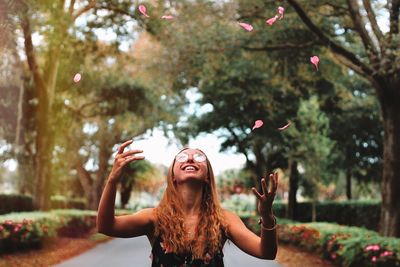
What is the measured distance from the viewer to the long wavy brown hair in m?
2.78

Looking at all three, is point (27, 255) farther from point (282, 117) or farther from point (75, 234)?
point (282, 117)

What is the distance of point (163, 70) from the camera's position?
18.0 meters

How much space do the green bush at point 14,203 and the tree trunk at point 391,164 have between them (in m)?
12.4

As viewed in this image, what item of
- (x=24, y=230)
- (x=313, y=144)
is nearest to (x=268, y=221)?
(x=24, y=230)

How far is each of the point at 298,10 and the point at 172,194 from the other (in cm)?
1158

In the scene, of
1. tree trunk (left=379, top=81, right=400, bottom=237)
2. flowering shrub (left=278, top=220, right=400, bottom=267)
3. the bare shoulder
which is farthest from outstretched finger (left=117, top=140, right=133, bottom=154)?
tree trunk (left=379, top=81, right=400, bottom=237)

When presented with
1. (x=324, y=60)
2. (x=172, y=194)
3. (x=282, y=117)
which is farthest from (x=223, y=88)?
(x=172, y=194)

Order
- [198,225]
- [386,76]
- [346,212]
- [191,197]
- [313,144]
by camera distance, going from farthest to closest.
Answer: [346,212], [313,144], [386,76], [191,197], [198,225]

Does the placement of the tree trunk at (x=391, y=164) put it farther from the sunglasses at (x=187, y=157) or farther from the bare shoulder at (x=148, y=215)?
the bare shoulder at (x=148, y=215)

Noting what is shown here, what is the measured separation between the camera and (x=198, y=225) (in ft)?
9.35

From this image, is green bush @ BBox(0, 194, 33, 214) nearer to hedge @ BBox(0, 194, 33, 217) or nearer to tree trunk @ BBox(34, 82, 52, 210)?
hedge @ BBox(0, 194, 33, 217)

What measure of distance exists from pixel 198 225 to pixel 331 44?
12.7 metres

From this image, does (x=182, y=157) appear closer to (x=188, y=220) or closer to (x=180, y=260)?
(x=188, y=220)

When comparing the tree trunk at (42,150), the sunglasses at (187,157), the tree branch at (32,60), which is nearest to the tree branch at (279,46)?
the tree branch at (32,60)
